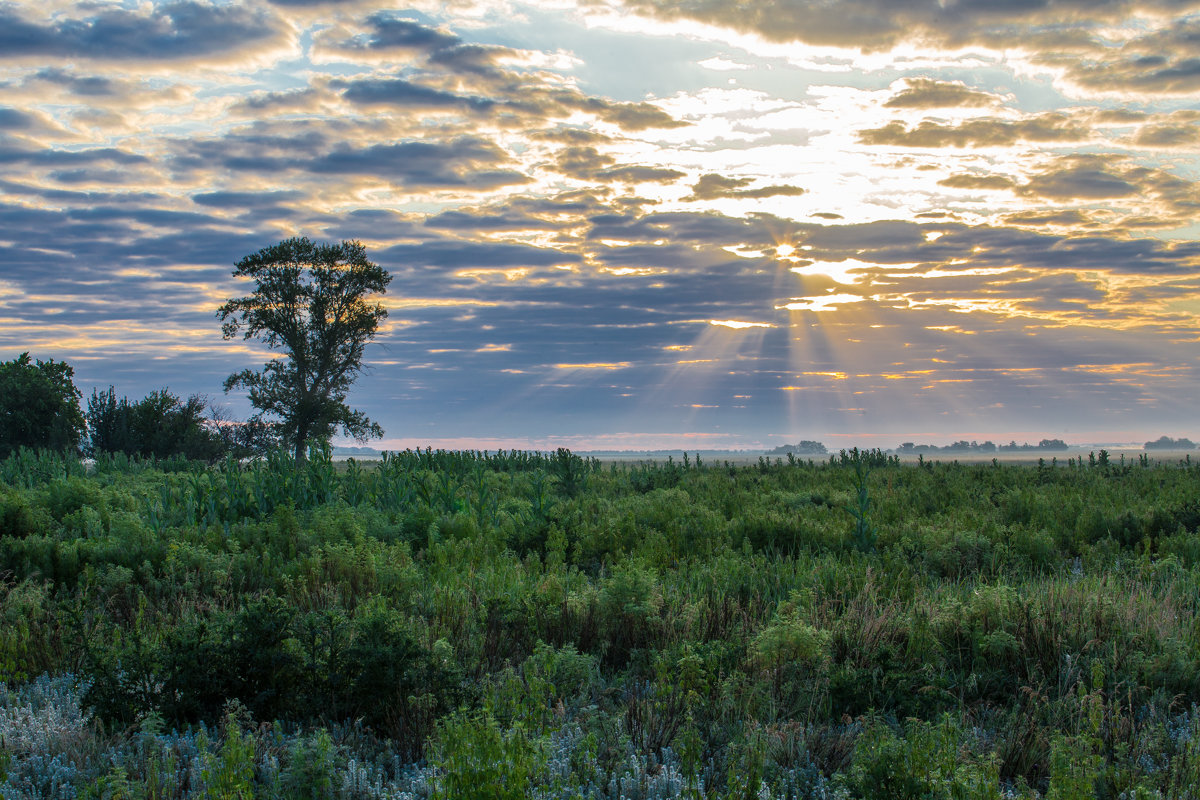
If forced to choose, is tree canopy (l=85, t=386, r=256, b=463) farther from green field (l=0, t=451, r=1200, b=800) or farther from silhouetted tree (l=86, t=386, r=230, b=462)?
green field (l=0, t=451, r=1200, b=800)

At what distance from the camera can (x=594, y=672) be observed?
19.5 ft

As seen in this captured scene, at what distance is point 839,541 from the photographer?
1151 cm

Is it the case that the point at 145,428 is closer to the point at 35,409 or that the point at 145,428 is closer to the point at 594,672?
the point at 35,409

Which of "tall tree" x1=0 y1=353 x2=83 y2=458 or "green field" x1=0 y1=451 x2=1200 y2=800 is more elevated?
"tall tree" x1=0 y1=353 x2=83 y2=458

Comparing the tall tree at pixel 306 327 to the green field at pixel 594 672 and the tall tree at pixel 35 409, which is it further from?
the green field at pixel 594 672

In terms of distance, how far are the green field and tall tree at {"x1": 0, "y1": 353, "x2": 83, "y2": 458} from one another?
33.0 metres

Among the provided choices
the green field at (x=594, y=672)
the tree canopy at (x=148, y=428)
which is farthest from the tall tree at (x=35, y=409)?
the green field at (x=594, y=672)

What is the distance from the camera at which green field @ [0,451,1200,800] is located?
4375mm

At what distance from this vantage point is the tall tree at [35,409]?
125 feet

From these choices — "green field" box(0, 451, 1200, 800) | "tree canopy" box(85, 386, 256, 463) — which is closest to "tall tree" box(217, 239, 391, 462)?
"tree canopy" box(85, 386, 256, 463)

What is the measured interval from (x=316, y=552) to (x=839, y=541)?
7.06m

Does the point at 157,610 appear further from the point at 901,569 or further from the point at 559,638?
the point at 901,569

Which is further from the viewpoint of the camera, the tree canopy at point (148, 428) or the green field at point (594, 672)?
the tree canopy at point (148, 428)

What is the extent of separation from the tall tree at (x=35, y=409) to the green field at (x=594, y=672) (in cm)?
3303
